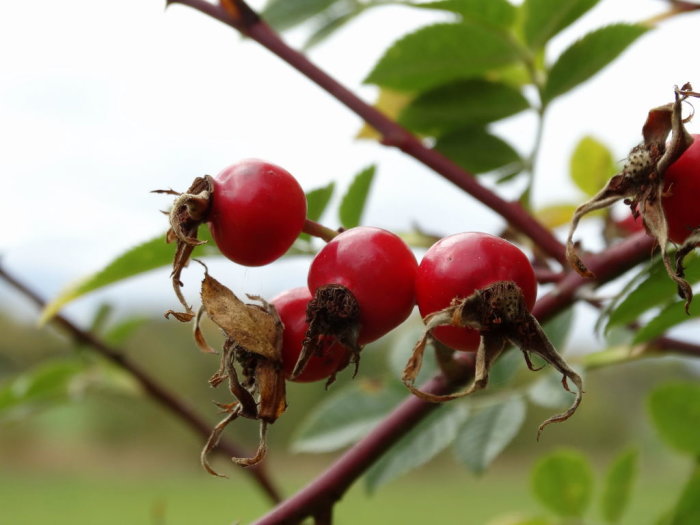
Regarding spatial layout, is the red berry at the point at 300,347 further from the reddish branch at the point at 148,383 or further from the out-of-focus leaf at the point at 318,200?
the reddish branch at the point at 148,383

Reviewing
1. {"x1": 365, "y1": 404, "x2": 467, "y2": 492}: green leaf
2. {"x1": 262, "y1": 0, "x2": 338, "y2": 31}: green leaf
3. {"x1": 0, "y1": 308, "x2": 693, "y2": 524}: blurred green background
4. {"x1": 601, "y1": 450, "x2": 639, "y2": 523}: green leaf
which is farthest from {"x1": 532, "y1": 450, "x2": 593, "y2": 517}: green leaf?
{"x1": 0, "y1": 308, "x2": 693, "y2": 524}: blurred green background

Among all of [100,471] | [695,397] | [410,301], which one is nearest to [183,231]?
[410,301]

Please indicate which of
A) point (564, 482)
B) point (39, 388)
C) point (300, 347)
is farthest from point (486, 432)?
point (39, 388)

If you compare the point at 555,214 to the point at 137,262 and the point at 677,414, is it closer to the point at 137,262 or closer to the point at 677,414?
the point at 677,414

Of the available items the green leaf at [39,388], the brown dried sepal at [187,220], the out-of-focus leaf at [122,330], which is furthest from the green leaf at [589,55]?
the green leaf at [39,388]

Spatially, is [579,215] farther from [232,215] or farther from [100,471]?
[100,471]

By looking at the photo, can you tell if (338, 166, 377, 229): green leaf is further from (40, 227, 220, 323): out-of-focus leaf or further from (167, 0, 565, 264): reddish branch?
(40, 227, 220, 323): out-of-focus leaf
